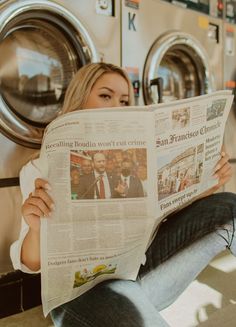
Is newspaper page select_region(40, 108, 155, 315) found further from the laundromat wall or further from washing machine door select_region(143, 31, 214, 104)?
washing machine door select_region(143, 31, 214, 104)

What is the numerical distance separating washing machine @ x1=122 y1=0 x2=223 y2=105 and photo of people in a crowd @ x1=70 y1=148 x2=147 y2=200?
26.5 inches

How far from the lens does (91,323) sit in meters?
0.55

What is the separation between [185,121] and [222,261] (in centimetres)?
85

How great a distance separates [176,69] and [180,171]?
3.22ft

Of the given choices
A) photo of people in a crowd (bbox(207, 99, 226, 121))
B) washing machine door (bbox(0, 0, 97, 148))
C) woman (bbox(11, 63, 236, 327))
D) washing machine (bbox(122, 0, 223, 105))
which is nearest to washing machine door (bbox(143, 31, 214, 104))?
washing machine (bbox(122, 0, 223, 105))

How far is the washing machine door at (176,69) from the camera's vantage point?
46.9 inches

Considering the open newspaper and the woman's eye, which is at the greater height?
the woman's eye

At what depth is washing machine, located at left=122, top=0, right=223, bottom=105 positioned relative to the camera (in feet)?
3.82

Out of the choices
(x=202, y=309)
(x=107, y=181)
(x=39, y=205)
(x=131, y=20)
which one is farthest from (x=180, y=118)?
(x=131, y=20)

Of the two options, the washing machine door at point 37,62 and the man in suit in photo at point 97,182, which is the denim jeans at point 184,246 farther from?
the washing machine door at point 37,62

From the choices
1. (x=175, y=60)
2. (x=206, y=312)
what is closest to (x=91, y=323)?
(x=206, y=312)

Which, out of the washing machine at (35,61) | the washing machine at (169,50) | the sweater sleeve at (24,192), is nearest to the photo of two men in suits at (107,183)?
the sweater sleeve at (24,192)

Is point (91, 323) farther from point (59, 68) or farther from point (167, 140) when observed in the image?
point (59, 68)

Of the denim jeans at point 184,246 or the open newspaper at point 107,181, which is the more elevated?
the open newspaper at point 107,181
